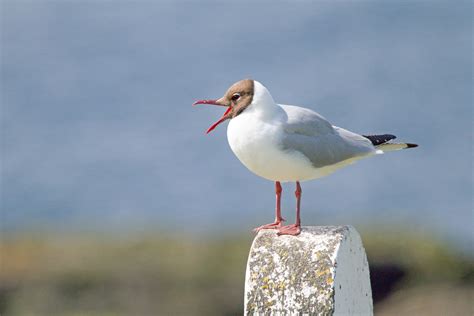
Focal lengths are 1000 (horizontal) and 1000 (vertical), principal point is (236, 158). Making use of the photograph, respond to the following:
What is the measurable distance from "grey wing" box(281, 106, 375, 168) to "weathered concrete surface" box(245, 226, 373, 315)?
33.6 inches

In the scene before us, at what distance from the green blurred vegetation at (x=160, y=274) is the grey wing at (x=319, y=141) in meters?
4.69

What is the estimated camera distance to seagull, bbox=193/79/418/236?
608 cm

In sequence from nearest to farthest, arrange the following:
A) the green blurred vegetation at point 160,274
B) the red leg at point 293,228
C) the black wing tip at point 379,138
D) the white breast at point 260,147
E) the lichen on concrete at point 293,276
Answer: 1. the lichen on concrete at point 293,276
2. the red leg at point 293,228
3. the white breast at point 260,147
4. the black wing tip at point 379,138
5. the green blurred vegetation at point 160,274

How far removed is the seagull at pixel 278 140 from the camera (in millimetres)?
6082

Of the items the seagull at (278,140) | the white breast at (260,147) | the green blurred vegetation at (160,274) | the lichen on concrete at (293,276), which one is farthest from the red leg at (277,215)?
the green blurred vegetation at (160,274)

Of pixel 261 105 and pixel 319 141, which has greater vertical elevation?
pixel 261 105

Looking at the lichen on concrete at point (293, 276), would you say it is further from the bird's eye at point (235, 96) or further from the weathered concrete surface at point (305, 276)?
the bird's eye at point (235, 96)

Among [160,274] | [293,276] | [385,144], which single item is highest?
[385,144]

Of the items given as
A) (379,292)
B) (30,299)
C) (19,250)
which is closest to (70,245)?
(19,250)

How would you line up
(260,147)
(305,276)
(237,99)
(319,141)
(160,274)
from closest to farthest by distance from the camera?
(305,276), (260,147), (237,99), (319,141), (160,274)

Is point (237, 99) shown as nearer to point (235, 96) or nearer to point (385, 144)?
point (235, 96)

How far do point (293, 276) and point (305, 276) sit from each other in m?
0.07

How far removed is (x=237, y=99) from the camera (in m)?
6.25

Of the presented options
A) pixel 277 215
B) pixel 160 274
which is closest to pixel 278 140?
pixel 277 215
